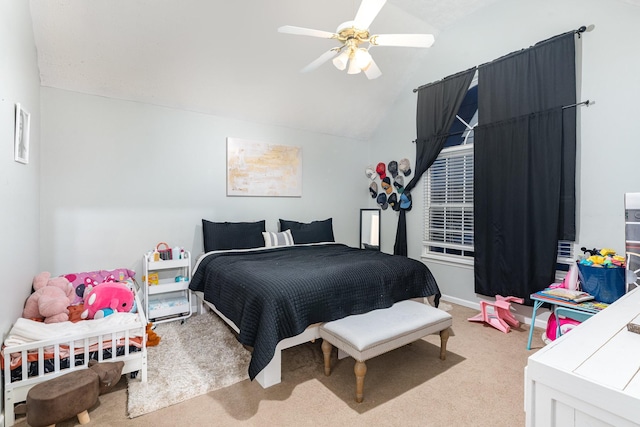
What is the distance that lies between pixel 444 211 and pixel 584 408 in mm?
3468

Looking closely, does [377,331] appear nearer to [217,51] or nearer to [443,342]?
[443,342]

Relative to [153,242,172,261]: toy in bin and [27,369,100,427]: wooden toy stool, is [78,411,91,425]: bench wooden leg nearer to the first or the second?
[27,369,100,427]: wooden toy stool

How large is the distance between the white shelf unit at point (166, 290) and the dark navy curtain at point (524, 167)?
10.4 feet

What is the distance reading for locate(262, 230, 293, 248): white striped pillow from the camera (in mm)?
3830

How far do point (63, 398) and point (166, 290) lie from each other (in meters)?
1.62

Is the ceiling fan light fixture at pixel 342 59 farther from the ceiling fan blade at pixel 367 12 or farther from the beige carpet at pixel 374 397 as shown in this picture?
the beige carpet at pixel 374 397

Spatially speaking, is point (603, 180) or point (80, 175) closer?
point (603, 180)

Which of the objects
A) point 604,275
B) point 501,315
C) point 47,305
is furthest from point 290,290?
point 604,275

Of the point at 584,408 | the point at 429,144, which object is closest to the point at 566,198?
the point at 429,144

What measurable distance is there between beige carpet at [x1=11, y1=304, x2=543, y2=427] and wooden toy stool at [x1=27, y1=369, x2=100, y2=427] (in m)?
0.14

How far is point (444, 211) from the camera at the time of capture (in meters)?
4.05

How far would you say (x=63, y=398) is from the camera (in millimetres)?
1609

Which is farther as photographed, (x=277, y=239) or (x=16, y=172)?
(x=277, y=239)

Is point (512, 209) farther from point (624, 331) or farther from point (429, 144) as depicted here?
point (624, 331)
